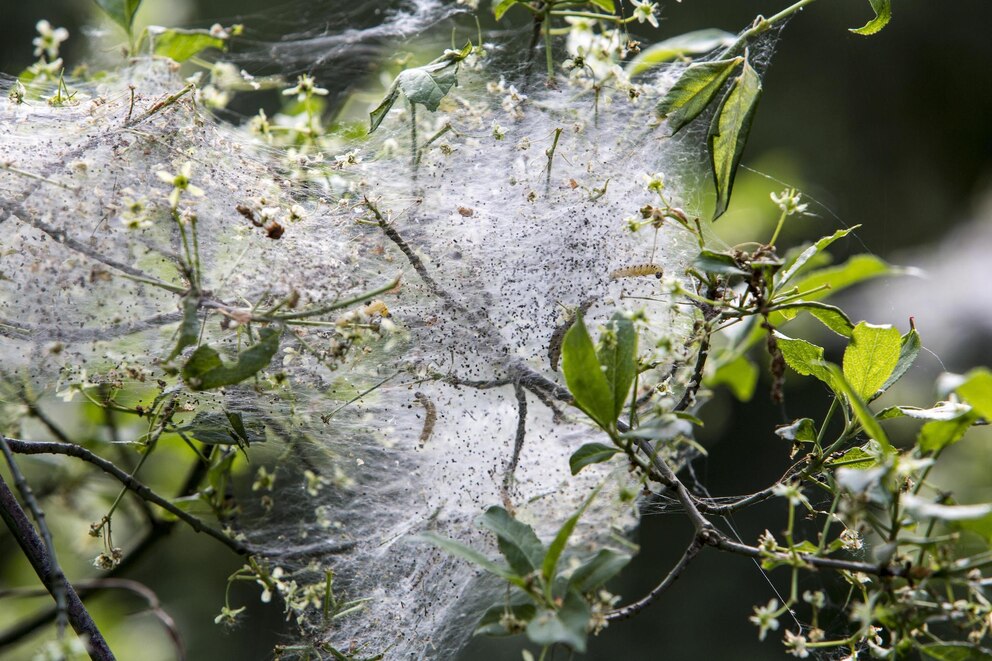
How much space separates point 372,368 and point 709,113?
82 centimetres

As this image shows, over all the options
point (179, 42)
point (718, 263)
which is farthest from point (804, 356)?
point (179, 42)

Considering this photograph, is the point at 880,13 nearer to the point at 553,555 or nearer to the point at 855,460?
the point at 855,460

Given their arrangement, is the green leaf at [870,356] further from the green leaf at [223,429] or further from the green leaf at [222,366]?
the green leaf at [223,429]

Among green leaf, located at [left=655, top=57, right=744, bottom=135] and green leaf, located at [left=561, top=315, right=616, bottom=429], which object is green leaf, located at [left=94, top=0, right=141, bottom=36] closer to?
green leaf, located at [left=655, top=57, right=744, bottom=135]

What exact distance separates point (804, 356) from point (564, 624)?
0.55 meters

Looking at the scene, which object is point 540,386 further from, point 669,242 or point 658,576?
point 658,576

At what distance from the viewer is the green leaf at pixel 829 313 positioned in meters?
1.04

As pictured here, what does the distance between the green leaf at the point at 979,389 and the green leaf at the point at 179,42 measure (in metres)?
1.52

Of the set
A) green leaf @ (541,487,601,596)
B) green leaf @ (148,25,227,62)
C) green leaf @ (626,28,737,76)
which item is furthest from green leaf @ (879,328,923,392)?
green leaf @ (148,25,227,62)

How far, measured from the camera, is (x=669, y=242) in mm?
1388

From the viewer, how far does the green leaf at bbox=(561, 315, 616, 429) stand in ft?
3.03

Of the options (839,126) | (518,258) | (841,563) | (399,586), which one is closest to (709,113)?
(518,258)

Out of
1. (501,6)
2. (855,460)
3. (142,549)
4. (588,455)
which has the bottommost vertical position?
(142,549)

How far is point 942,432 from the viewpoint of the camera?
2.86ft
